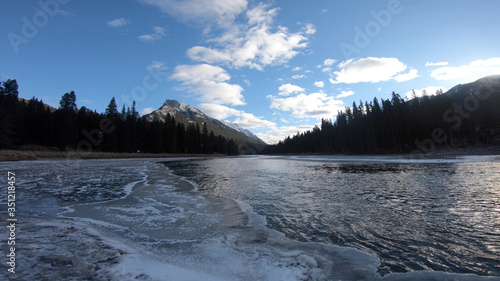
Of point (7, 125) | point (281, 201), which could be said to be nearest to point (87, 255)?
point (281, 201)

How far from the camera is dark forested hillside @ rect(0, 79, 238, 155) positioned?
5947 cm

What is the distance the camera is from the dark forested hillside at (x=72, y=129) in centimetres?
5947

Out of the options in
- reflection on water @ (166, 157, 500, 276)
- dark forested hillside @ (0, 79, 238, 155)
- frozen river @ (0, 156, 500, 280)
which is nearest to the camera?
frozen river @ (0, 156, 500, 280)

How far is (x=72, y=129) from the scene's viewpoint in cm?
6519

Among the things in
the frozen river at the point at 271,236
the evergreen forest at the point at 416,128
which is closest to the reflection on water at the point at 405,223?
the frozen river at the point at 271,236

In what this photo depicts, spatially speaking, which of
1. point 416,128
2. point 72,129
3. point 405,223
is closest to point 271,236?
point 405,223

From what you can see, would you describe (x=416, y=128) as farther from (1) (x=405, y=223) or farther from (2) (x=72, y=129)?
(2) (x=72, y=129)

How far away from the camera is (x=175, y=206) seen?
9.31m

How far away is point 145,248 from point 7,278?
2137 millimetres

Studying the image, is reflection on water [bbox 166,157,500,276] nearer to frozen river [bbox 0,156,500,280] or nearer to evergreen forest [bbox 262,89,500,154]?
frozen river [bbox 0,156,500,280]

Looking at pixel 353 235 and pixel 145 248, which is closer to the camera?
pixel 145 248

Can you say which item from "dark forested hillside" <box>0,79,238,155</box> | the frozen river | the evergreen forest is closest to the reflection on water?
the frozen river

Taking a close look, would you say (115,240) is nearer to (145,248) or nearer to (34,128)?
(145,248)

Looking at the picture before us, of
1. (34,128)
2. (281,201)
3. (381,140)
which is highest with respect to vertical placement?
(34,128)
